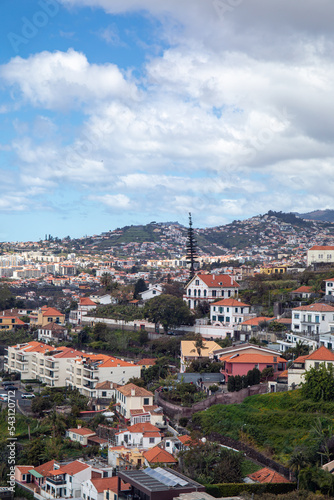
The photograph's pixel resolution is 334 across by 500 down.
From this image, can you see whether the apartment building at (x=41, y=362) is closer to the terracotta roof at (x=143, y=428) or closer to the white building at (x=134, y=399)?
the white building at (x=134, y=399)

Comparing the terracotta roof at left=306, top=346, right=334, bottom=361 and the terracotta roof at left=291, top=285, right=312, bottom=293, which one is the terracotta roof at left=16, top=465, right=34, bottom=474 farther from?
the terracotta roof at left=291, top=285, right=312, bottom=293

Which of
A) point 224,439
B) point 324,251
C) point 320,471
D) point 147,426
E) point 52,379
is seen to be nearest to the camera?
point 320,471

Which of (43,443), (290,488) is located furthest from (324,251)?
(290,488)

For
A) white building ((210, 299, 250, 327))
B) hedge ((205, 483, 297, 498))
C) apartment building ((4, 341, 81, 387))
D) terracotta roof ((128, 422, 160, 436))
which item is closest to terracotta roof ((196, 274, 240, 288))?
white building ((210, 299, 250, 327))

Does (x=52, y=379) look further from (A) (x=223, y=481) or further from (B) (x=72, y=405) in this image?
(A) (x=223, y=481)

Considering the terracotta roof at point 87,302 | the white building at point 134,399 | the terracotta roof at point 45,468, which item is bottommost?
the terracotta roof at point 45,468

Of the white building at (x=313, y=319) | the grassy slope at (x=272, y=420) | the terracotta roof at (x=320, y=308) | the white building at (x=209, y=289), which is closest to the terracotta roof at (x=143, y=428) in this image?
the grassy slope at (x=272, y=420)
